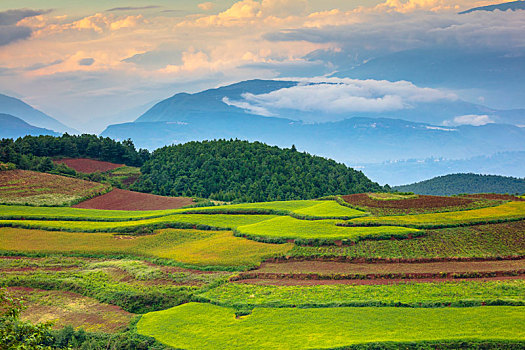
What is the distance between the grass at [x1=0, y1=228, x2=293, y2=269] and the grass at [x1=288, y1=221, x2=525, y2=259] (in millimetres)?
4576

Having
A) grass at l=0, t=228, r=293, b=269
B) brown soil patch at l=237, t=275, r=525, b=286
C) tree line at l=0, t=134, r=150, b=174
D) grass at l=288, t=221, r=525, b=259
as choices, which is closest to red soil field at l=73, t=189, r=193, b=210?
tree line at l=0, t=134, r=150, b=174

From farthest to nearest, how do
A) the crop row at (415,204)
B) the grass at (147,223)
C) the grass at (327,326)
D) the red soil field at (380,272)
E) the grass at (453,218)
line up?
1. the grass at (147,223)
2. the crop row at (415,204)
3. the grass at (453,218)
4. the red soil field at (380,272)
5. the grass at (327,326)

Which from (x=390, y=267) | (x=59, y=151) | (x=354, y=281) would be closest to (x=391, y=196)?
(x=390, y=267)

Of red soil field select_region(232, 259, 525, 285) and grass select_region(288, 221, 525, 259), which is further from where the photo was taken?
grass select_region(288, 221, 525, 259)

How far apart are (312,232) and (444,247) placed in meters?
12.8

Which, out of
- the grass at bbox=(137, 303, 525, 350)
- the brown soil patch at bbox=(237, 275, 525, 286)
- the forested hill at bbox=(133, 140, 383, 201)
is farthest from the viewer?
the forested hill at bbox=(133, 140, 383, 201)

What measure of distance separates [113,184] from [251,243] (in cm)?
5473

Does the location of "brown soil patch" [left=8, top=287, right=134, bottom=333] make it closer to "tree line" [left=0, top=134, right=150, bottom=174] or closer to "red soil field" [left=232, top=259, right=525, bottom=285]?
"red soil field" [left=232, top=259, right=525, bottom=285]

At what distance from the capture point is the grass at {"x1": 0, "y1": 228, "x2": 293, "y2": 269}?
47219 millimetres

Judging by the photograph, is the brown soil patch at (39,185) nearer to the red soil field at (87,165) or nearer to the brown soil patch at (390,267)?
the red soil field at (87,165)

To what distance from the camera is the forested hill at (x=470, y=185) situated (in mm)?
130375

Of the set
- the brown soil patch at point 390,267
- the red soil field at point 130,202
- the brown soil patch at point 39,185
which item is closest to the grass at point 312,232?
the brown soil patch at point 390,267

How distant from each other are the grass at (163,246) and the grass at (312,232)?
1640mm

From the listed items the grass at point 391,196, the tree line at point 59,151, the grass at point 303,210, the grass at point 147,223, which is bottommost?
the grass at point 147,223
